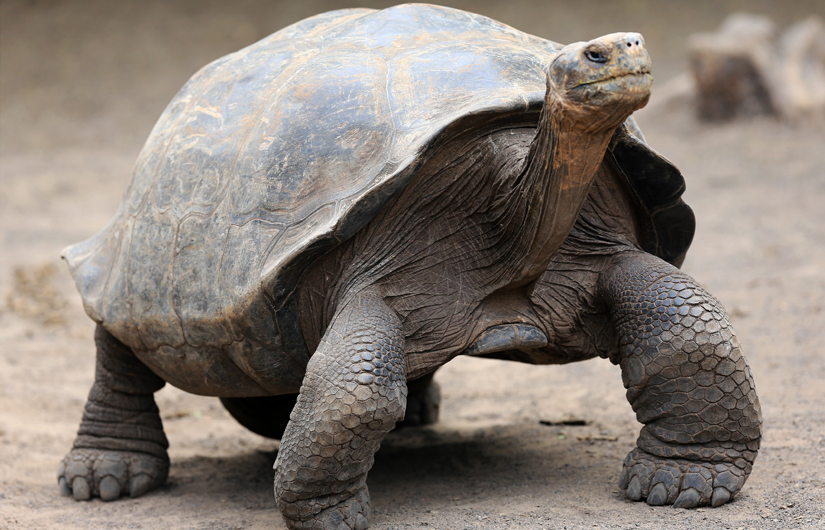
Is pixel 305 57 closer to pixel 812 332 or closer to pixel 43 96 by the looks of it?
pixel 812 332

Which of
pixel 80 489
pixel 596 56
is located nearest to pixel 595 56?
pixel 596 56

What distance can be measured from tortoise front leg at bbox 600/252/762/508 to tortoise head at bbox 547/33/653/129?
91 centimetres

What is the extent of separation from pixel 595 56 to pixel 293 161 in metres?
1.25

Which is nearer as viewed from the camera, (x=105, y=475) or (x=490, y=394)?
(x=105, y=475)

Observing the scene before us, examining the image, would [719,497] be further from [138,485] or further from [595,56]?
[138,485]

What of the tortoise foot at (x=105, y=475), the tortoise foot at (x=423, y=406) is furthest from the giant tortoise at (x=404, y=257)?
the tortoise foot at (x=423, y=406)

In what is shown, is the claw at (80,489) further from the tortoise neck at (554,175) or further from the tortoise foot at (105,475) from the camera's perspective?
the tortoise neck at (554,175)

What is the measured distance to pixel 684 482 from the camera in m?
3.14

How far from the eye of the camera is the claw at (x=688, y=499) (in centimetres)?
311

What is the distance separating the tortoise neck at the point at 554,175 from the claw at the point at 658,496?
2.90 ft

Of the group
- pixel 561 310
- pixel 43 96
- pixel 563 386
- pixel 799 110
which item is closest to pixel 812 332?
pixel 563 386

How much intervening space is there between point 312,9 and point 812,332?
13853 millimetres

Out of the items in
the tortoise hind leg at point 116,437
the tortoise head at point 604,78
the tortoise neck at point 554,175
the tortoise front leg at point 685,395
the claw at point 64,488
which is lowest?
the claw at point 64,488

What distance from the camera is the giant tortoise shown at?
2.97 metres
